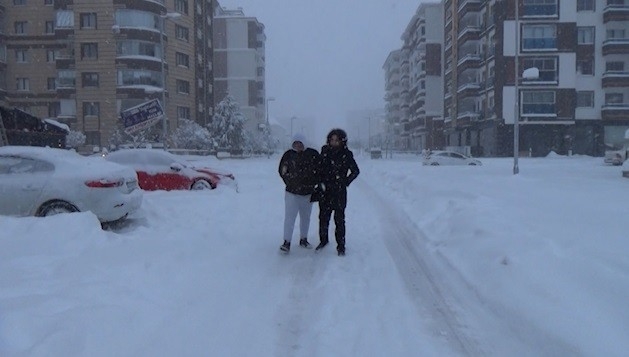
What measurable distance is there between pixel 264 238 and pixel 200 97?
178 ft

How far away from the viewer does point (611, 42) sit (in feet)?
158

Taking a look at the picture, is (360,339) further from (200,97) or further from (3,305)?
(200,97)

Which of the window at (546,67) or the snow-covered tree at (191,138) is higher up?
the window at (546,67)

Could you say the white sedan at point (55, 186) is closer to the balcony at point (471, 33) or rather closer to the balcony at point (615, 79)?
the balcony at point (615, 79)

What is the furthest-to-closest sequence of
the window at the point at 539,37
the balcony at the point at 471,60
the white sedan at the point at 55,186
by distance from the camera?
the balcony at the point at 471,60 < the window at the point at 539,37 < the white sedan at the point at 55,186

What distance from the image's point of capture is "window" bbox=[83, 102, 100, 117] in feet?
162

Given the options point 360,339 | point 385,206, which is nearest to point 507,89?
point 385,206

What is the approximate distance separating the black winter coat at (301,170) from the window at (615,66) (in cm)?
5018

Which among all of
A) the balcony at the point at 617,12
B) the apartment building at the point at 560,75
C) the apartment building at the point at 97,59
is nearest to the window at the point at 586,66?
the apartment building at the point at 560,75

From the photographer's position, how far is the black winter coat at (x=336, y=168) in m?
7.59

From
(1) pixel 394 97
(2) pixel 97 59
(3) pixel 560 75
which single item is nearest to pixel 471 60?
(3) pixel 560 75

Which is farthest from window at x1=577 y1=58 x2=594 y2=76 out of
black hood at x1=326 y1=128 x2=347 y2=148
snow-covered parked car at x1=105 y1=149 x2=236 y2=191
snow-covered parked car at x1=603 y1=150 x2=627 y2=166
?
black hood at x1=326 y1=128 x2=347 y2=148

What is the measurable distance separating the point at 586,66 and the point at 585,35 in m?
2.75

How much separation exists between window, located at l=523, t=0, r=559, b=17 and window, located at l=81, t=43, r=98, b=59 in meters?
37.8
